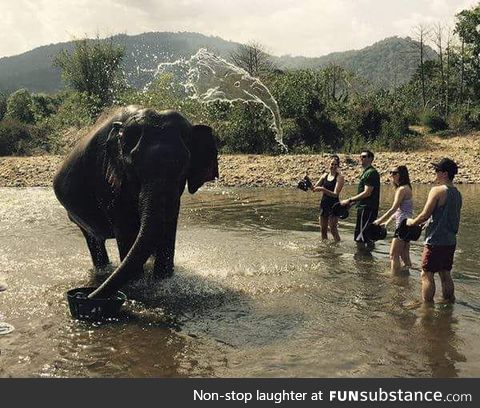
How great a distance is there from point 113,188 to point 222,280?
2.22 m

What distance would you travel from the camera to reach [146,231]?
243 inches

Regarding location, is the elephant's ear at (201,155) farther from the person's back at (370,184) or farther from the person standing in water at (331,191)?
the person standing in water at (331,191)

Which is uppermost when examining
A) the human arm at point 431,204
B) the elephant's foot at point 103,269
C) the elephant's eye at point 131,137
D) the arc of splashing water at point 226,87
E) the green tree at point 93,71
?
the green tree at point 93,71

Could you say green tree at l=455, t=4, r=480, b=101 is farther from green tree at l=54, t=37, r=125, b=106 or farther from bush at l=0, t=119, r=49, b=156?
bush at l=0, t=119, r=49, b=156

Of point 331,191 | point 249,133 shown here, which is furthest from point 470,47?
point 331,191

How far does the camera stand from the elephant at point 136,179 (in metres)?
6.24

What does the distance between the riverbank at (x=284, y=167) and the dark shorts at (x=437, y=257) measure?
59.2ft

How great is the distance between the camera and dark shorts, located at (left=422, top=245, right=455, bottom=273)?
6676mm

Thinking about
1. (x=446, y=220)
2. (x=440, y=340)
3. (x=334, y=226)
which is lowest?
(x=440, y=340)

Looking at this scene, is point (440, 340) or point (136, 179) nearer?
point (440, 340)

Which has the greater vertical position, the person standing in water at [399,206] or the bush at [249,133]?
the bush at [249,133]

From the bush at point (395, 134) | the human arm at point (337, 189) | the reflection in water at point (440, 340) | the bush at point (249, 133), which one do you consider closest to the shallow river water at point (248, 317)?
the reflection in water at point (440, 340)

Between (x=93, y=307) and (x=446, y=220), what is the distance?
172 inches

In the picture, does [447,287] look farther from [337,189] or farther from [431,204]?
[337,189]
